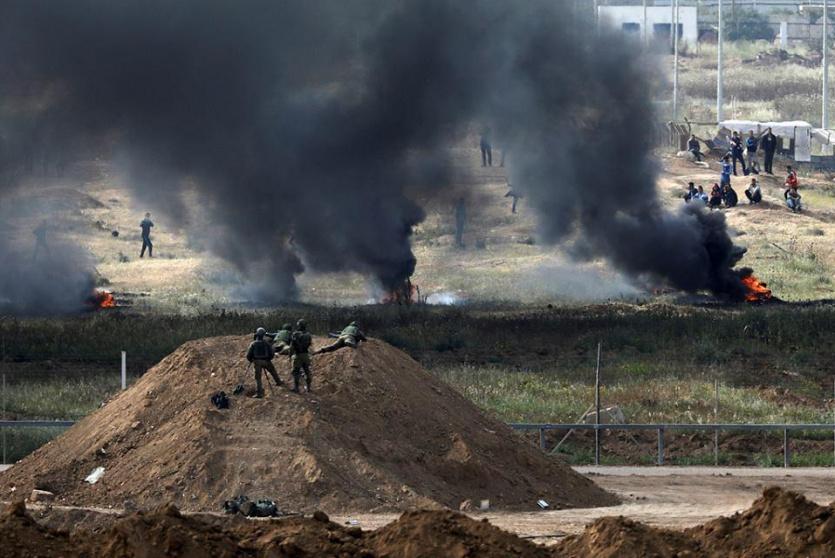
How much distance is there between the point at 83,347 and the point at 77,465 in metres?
17.0

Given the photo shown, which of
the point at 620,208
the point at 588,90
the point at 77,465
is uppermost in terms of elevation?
the point at 588,90

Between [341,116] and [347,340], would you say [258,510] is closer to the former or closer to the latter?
[347,340]

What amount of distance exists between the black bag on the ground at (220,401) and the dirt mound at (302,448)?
0.38ft

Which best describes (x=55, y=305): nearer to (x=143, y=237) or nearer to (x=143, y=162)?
(x=143, y=162)

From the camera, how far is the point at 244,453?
26641 mm

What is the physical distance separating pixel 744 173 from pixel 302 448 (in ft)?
160

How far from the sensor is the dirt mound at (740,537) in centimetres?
1888

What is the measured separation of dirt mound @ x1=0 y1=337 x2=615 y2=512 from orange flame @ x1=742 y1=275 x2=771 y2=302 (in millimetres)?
25267

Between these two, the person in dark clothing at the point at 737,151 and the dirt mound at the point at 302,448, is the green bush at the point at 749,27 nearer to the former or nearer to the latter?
the person in dark clothing at the point at 737,151

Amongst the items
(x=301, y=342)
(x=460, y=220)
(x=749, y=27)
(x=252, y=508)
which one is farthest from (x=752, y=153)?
(x=749, y=27)

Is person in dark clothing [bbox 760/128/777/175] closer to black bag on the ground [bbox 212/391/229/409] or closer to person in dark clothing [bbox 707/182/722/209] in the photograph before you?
person in dark clothing [bbox 707/182/722/209]

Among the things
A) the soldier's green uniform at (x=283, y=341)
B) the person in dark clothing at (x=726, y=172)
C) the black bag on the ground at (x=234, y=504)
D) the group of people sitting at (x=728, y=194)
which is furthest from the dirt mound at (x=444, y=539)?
the person in dark clothing at (x=726, y=172)

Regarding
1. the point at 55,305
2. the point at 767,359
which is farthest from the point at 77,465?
the point at 55,305

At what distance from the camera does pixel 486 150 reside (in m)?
62.9
